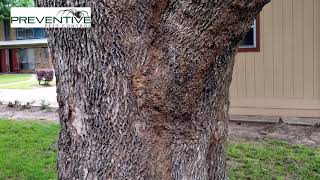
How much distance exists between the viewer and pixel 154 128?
233cm

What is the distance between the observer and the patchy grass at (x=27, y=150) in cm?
533

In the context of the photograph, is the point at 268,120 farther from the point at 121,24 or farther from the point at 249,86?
the point at 121,24

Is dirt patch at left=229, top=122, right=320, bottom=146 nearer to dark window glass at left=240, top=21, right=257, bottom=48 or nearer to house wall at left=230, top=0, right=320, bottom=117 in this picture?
house wall at left=230, top=0, right=320, bottom=117

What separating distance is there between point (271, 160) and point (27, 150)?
3.19 meters

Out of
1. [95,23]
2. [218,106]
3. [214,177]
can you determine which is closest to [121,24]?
[95,23]

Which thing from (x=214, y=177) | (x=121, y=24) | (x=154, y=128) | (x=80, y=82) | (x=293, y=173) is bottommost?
(x=293, y=173)

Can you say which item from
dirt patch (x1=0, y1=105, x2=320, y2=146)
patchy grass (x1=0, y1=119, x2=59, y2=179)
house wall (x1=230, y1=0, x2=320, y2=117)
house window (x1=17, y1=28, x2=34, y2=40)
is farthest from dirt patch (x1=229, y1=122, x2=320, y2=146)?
house window (x1=17, y1=28, x2=34, y2=40)

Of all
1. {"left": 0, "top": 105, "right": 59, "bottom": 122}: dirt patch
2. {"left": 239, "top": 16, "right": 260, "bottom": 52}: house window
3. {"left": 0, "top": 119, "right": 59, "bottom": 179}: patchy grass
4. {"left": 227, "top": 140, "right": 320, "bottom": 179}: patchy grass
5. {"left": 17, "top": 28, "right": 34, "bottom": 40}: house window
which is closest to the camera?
{"left": 227, "top": 140, "right": 320, "bottom": 179}: patchy grass

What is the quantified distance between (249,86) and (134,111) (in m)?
6.40

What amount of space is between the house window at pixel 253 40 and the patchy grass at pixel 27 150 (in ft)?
11.6

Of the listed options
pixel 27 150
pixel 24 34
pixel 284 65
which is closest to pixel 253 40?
pixel 284 65

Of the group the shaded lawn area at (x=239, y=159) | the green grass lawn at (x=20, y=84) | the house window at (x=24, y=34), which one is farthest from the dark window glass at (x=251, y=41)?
the house window at (x=24, y=34)

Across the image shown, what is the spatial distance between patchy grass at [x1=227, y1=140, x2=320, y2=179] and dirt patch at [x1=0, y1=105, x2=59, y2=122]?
4.11 m

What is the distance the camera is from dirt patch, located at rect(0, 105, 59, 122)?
944 centimetres
